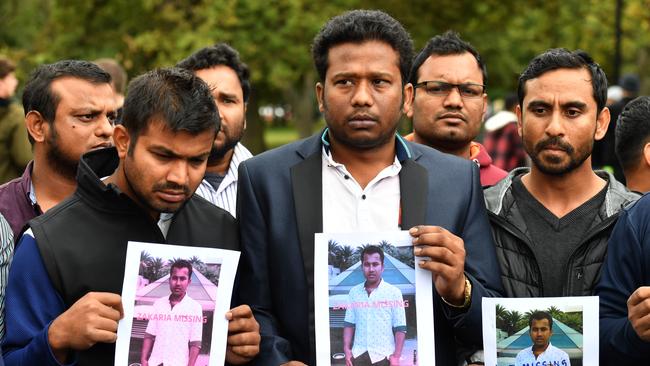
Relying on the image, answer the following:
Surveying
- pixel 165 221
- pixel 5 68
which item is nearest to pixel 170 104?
pixel 165 221

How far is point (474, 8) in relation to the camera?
2181 centimetres

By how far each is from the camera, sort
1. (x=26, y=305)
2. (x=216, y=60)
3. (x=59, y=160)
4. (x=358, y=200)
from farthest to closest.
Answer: (x=216, y=60)
(x=59, y=160)
(x=358, y=200)
(x=26, y=305)

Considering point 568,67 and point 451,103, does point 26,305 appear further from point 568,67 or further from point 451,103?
point 451,103

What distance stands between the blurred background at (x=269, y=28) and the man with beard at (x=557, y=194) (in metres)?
15.5

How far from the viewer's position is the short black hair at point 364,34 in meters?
3.88

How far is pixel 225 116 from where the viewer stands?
225 inches

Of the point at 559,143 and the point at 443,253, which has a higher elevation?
the point at 559,143

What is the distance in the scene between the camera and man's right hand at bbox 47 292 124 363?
3.35 metres

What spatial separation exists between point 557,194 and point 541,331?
0.81m

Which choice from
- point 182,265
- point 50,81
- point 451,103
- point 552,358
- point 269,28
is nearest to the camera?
point 182,265

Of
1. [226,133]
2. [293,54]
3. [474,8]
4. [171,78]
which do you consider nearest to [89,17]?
[293,54]

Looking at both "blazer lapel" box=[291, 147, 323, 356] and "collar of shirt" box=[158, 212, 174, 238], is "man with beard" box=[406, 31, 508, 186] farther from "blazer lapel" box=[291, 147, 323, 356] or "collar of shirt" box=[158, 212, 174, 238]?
"collar of shirt" box=[158, 212, 174, 238]

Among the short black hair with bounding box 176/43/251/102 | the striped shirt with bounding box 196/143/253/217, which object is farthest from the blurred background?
the striped shirt with bounding box 196/143/253/217

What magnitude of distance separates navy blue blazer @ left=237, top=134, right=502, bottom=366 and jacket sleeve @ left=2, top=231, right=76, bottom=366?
0.74 m
